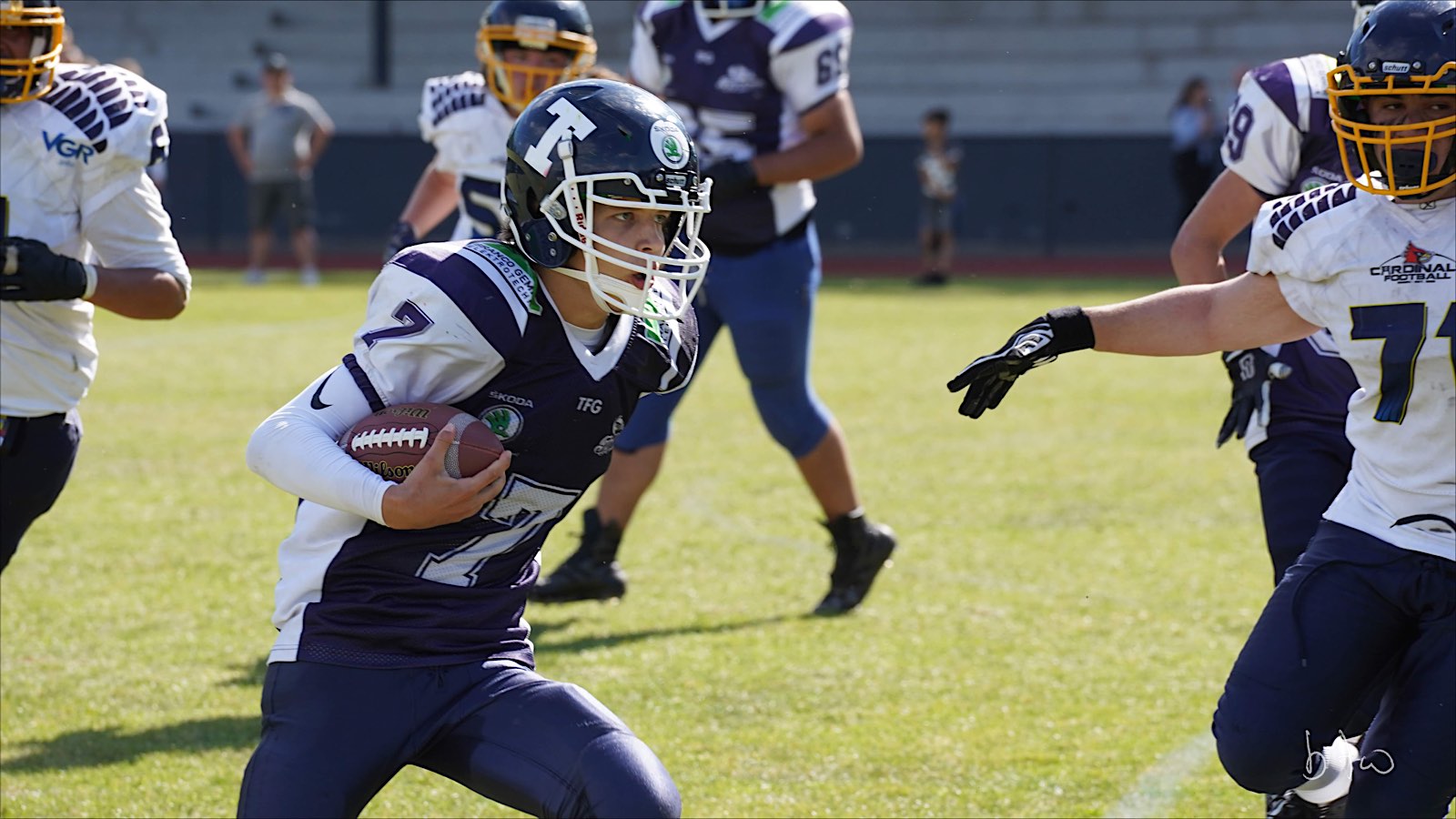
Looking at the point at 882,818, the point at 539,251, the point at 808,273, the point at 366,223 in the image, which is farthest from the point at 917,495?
the point at 366,223

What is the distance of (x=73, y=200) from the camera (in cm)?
370

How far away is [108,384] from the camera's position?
997 centimetres

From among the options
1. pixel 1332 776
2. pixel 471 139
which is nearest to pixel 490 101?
pixel 471 139

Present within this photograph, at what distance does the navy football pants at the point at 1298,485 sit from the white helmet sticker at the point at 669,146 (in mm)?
1558

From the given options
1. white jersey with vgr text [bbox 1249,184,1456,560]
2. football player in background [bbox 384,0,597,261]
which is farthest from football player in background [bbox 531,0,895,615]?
white jersey with vgr text [bbox 1249,184,1456,560]

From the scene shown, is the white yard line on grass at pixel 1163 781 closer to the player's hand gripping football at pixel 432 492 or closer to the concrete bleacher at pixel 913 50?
the player's hand gripping football at pixel 432 492

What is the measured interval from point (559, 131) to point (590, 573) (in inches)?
112

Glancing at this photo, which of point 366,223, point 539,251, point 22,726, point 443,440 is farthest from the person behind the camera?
point 366,223

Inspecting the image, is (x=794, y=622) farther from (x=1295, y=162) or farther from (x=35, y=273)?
(x=35, y=273)

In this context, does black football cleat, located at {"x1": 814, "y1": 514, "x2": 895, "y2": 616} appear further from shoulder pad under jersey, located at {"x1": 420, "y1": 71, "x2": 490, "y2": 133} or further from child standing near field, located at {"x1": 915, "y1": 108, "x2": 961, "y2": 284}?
child standing near field, located at {"x1": 915, "y1": 108, "x2": 961, "y2": 284}

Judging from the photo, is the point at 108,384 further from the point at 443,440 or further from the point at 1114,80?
the point at 1114,80

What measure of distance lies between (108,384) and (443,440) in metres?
8.09

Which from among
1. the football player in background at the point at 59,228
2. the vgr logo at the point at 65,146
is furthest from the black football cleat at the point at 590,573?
the vgr logo at the point at 65,146

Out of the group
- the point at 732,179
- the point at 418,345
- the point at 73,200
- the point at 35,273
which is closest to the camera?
the point at 418,345
